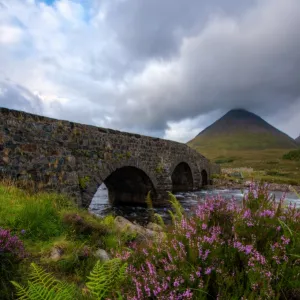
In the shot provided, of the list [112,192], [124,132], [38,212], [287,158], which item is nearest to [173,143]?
[112,192]

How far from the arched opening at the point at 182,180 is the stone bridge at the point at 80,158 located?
6.75 m

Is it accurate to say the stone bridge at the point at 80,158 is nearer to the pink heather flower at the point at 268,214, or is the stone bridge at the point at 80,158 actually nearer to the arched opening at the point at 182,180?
the pink heather flower at the point at 268,214

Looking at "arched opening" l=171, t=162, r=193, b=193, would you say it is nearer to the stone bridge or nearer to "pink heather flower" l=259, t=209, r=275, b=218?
the stone bridge

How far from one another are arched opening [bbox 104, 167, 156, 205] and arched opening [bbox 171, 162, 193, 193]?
7660 mm

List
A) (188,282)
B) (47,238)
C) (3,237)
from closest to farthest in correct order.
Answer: (188,282)
(3,237)
(47,238)

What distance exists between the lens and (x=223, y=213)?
2473mm

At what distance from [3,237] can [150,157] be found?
11.8 meters

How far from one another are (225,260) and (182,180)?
21.5 meters

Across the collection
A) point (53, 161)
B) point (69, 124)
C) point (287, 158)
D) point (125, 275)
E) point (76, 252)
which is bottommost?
point (76, 252)

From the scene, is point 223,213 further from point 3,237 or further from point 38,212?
point 38,212

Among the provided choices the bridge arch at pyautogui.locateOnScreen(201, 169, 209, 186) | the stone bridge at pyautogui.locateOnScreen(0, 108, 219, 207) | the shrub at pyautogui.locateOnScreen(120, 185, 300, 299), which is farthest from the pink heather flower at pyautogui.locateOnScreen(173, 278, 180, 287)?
the bridge arch at pyautogui.locateOnScreen(201, 169, 209, 186)

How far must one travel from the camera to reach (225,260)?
6.49 feet

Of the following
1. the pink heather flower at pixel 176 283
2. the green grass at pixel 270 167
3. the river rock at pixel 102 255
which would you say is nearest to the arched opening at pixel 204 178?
the green grass at pixel 270 167

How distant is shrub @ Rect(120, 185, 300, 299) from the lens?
1711 millimetres
